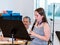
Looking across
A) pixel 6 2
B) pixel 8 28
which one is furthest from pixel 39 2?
pixel 8 28

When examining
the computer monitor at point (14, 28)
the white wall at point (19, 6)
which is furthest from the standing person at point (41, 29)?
the white wall at point (19, 6)

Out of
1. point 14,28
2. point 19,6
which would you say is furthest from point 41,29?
point 19,6

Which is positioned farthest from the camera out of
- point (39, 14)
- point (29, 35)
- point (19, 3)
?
point (19, 3)

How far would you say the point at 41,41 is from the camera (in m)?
2.84

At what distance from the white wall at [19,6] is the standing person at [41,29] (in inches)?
65.3

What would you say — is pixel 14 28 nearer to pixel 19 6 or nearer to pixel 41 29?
pixel 41 29

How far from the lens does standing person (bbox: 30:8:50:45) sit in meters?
2.71

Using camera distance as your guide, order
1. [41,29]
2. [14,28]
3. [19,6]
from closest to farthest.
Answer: [14,28] → [41,29] → [19,6]

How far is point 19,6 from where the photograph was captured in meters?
4.57

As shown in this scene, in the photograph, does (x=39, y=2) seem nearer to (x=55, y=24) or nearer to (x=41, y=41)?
(x=55, y=24)

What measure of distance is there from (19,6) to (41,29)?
1.88 metres

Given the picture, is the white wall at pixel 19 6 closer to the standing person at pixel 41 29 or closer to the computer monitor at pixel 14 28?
the standing person at pixel 41 29

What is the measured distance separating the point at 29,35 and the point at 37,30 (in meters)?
0.36

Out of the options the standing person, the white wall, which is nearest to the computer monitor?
the standing person
